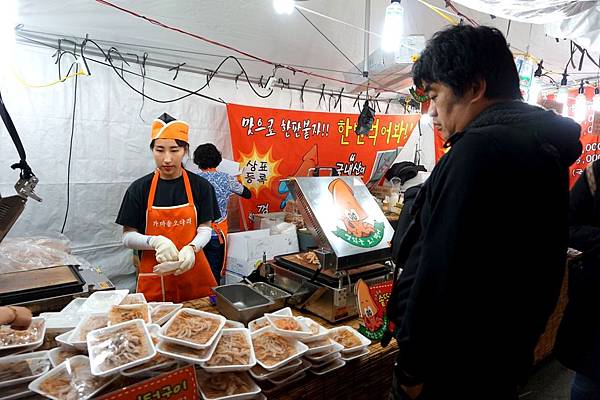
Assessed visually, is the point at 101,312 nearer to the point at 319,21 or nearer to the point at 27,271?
the point at 27,271

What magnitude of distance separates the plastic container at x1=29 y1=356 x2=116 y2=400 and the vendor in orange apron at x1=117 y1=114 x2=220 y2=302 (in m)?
1.21

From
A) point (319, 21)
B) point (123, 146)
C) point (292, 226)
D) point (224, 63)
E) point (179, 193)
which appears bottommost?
point (292, 226)

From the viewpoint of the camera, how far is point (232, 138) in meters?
4.17

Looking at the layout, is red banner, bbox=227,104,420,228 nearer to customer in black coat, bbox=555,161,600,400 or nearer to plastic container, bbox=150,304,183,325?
plastic container, bbox=150,304,183,325

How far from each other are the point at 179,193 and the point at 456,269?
203 cm

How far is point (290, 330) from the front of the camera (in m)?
1.44

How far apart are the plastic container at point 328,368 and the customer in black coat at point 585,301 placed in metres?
1.42

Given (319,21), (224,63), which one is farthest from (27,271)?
(319,21)

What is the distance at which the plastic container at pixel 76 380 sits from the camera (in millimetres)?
1045

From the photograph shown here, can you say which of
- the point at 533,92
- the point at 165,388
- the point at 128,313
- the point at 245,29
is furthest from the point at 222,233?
the point at 533,92

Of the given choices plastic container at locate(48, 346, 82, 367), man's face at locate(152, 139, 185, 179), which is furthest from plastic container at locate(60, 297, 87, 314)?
man's face at locate(152, 139, 185, 179)

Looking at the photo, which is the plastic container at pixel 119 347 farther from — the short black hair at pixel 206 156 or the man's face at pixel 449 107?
the short black hair at pixel 206 156

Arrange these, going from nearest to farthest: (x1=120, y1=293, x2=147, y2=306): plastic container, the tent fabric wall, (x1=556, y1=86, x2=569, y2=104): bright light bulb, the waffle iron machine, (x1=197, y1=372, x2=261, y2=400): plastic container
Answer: (x1=197, y1=372, x2=261, y2=400): plastic container
(x1=120, y1=293, x2=147, y2=306): plastic container
the waffle iron machine
the tent fabric wall
(x1=556, y1=86, x2=569, y2=104): bright light bulb

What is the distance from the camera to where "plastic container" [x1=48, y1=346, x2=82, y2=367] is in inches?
47.2
